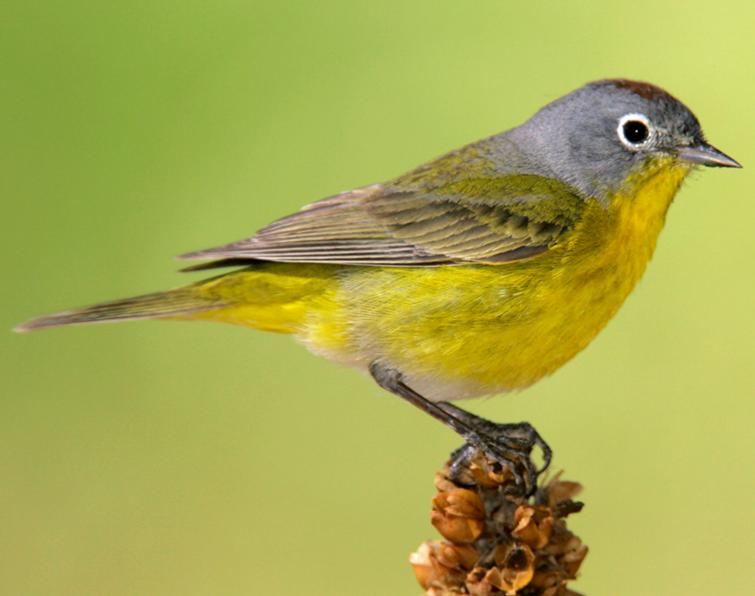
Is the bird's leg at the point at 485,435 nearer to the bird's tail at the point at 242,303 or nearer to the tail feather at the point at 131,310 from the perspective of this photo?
the bird's tail at the point at 242,303

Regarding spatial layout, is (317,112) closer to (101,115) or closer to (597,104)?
(101,115)

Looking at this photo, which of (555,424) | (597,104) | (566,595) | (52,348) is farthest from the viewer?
(52,348)

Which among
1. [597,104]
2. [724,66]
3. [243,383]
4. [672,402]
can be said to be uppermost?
[724,66]

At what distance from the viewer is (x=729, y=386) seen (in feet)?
18.5

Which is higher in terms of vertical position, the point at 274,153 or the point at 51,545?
the point at 274,153

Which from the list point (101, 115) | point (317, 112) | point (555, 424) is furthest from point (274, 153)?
point (555, 424)

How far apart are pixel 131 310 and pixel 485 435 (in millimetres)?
1363

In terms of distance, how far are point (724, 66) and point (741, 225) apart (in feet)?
2.28

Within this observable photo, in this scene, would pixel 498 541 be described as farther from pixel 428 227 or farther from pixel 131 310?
pixel 131 310

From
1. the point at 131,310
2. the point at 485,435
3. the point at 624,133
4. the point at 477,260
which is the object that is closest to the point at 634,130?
the point at 624,133

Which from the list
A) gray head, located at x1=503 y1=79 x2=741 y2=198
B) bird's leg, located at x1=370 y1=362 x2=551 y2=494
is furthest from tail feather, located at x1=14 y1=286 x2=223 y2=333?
gray head, located at x1=503 y1=79 x2=741 y2=198

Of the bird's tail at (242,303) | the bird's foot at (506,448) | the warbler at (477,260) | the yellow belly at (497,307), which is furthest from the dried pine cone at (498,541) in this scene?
the bird's tail at (242,303)

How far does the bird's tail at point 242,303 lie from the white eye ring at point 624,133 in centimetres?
105

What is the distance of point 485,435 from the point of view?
12.7 ft
